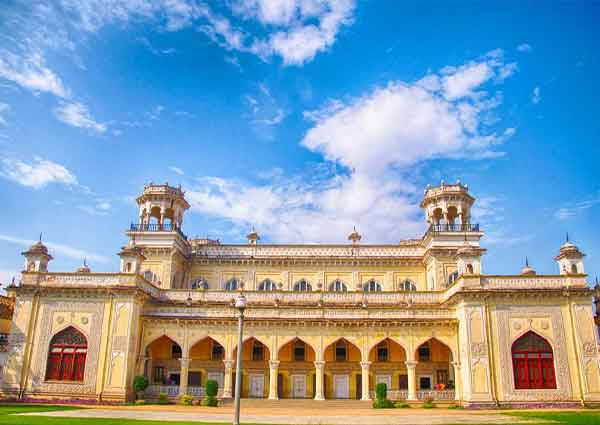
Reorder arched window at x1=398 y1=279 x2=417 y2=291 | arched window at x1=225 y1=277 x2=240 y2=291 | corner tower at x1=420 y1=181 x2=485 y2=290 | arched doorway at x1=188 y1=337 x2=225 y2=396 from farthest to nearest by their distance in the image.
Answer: arched window at x1=225 y1=277 x2=240 y2=291
arched window at x1=398 y1=279 x2=417 y2=291
corner tower at x1=420 y1=181 x2=485 y2=290
arched doorway at x1=188 y1=337 x2=225 y2=396

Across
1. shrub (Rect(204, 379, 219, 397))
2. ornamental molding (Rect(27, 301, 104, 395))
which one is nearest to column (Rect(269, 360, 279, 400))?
shrub (Rect(204, 379, 219, 397))

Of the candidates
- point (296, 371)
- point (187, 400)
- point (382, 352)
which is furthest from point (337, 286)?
point (187, 400)

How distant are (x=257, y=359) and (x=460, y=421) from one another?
63.6 ft

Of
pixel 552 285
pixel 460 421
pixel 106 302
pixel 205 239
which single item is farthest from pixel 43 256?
pixel 552 285

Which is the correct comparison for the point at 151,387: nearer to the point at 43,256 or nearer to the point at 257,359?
the point at 257,359

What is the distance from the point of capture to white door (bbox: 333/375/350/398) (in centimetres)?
3844

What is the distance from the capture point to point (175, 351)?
129 feet

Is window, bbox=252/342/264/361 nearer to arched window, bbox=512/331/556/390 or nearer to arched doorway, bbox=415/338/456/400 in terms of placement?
arched doorway, bbox=415/338/456/400

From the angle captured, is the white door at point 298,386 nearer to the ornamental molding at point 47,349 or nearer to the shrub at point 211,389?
the shrub at point 211,389

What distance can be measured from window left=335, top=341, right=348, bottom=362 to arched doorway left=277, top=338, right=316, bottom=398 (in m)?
1.78

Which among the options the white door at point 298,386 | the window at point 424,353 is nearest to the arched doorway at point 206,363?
the white door at point 298,386

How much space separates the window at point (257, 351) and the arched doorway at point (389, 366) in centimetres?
829

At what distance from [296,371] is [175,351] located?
30.8ft

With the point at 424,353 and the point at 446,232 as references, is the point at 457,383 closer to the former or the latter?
the point at 424,353
